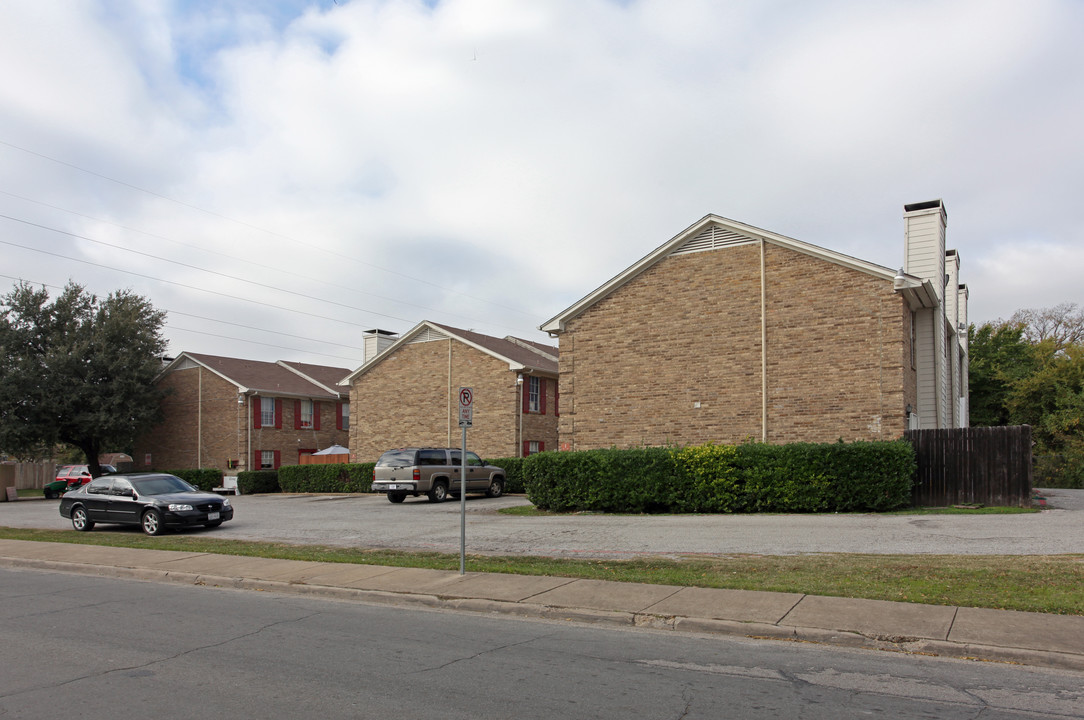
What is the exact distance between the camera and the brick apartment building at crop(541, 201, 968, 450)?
21719mm

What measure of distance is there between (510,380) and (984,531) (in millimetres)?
22075

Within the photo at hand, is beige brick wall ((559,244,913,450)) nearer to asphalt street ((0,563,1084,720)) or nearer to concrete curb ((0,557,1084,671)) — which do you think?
concrete curb ((0,557,1084,671))

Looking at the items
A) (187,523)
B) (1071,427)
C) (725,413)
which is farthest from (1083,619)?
(1071,427)

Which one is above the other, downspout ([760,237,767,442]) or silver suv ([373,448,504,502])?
downspout ([760,237,767,442])

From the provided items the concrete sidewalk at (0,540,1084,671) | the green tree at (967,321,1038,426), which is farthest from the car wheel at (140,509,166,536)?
the green tree at (967,321,1038,426)

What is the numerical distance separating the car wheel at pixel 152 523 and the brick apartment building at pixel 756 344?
12301mm

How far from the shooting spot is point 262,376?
47.1 meters

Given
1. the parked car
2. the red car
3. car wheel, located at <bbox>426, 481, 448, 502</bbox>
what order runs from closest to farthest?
car wheel, located at <bbox>426, 481, 448, 502</bbox> < the red car < the parked car

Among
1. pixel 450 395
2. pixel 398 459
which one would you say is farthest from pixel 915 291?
pixel 450 395

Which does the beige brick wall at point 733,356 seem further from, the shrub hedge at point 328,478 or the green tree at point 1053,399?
the green tree at point 1053,399

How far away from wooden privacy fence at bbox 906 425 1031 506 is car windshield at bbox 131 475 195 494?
60.3 feet

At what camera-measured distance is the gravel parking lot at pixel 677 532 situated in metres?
13.2

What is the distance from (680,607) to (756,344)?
50.4 ft

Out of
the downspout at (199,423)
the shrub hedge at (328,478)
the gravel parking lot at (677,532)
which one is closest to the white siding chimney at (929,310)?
the gravel parking lot at (677,532)
